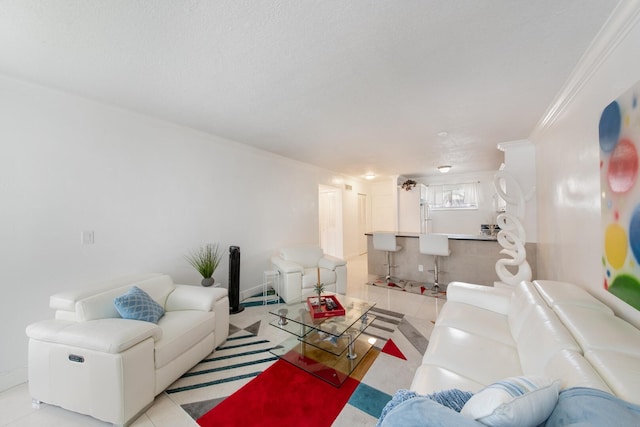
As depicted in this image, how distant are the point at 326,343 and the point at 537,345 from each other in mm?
1519

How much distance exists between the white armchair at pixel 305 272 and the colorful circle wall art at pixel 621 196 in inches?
103

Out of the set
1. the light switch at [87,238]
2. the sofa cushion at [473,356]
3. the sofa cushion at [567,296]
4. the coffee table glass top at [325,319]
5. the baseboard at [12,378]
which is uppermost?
the light switch at [87,238]

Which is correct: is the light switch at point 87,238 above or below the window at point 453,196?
below

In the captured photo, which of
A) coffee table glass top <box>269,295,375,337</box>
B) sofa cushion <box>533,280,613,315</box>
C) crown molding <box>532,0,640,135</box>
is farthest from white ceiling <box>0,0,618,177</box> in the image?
coffee table glass top <box>269,295,375,337</box>

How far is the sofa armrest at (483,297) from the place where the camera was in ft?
6.72

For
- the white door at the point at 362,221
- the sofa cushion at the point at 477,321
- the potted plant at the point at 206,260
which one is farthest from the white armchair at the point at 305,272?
the white door at the point at 362,221

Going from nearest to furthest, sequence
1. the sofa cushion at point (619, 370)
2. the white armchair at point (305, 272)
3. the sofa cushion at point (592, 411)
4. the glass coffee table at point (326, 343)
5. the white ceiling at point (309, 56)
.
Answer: the sofa cushion at point (592, 411) → the sofa cushion at point (619, 370) → the white ceiling at point (309, 56) → the glass coffee table at point (326, 343) → the white armchair at point (305, 272)

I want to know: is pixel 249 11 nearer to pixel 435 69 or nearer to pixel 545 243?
pixel 435 69

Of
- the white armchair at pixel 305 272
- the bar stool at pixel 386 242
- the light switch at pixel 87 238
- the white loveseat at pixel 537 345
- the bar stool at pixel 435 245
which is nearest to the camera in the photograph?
the white loveseat at pixel 537 345

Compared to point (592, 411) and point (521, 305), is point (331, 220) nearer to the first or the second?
point (521, 305)

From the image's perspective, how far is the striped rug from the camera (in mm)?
1595

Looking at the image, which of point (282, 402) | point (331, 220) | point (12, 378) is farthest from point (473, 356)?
point (331, 220)

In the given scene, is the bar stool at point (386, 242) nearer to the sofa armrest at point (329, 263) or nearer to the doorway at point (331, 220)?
the sofa armrest at point (329, 263)

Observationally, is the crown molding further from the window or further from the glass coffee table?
the window
